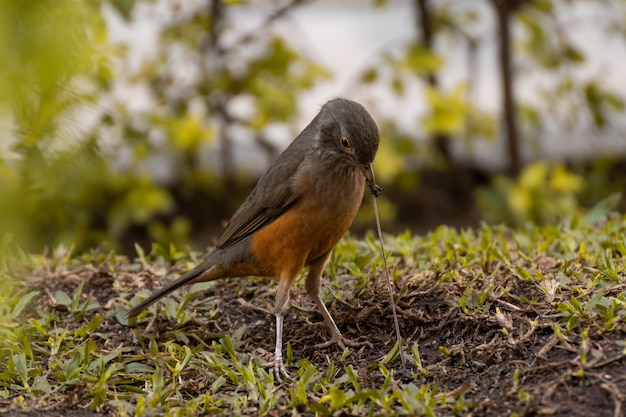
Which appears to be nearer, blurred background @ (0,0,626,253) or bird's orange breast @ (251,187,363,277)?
bird's orange breast @ (251,187,363,277)

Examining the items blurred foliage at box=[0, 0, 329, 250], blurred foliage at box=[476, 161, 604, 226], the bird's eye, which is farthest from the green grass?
blurred foliage at box=[476, 161, 604, 226]

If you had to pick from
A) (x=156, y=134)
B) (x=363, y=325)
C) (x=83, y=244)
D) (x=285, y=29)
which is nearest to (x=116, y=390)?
(x=363, y=325)

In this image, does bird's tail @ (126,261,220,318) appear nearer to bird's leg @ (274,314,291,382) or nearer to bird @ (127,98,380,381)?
bird @ (127,98,380,381)

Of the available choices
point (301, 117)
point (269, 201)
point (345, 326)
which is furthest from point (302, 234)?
point (301, 117)

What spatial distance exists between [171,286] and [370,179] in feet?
3.71

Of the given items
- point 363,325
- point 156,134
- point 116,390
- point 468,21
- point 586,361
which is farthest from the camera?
point 468,21

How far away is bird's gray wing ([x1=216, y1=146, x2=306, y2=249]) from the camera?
4121mm

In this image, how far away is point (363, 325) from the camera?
408cm

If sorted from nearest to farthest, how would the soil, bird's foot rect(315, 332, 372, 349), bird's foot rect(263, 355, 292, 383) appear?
the soil, bird's foot rect(263, 355, 292, 383), bird's foot rect(315, 332, 372, 349)

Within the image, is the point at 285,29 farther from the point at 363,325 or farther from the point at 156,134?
the point at 363,325

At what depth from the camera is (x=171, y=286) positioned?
13.4 feet

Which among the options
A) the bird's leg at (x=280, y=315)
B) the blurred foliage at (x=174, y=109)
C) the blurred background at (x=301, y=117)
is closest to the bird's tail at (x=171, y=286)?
the bird's leg at (x=280, y=315)

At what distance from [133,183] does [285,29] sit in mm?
2164

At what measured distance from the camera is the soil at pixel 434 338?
119 inches
